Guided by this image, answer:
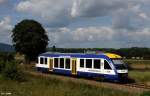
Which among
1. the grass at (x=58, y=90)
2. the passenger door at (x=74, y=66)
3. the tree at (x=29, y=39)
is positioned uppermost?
the tree at (x=29, y=39)

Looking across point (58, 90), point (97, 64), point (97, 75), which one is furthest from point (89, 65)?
point (58, 90)

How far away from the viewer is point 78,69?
41.4 m

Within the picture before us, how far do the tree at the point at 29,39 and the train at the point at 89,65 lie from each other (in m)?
32.1

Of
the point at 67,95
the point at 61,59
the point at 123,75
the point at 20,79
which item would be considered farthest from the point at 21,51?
the point at 67,95

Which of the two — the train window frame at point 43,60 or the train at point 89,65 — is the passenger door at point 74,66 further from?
the train window frame at point 43,60

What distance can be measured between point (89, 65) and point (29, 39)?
4631 centimetres

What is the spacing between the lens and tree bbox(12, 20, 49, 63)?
272ft

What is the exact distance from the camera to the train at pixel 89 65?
117 ft

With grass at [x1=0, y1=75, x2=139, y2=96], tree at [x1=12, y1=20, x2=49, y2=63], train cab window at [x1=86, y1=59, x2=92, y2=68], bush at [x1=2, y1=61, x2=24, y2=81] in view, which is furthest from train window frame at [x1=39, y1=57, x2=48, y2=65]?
tree at [x1=12, y1=20, x2=49, y2=63]

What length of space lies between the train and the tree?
→ 32053 mm

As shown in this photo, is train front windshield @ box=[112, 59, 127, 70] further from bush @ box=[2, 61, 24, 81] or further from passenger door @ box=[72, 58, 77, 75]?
bush @ box=[2, 61, 24, 81]

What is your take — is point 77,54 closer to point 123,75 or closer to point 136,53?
point 123,75

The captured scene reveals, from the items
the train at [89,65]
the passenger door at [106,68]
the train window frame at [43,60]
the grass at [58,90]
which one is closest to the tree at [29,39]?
the train window frame at [43,60]

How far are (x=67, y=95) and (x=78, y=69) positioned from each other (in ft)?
60.3
